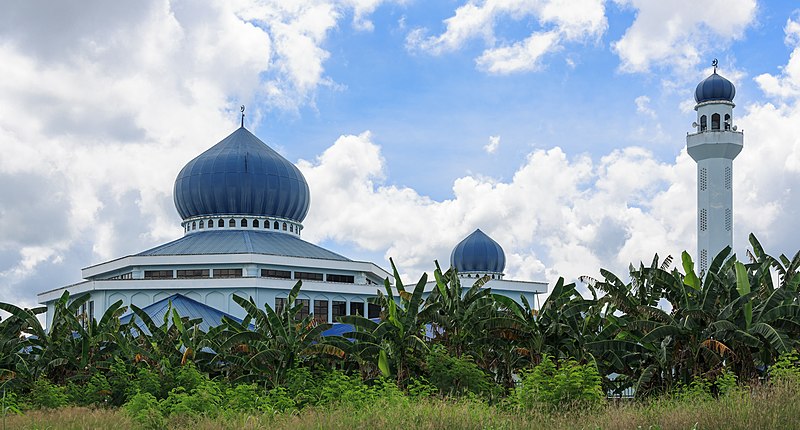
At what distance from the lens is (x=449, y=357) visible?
1136 inches

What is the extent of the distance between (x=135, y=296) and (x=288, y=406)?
23175 mm

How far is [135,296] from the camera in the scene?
47.3 m

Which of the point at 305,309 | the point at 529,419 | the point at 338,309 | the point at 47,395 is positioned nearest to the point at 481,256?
the point at 338,309

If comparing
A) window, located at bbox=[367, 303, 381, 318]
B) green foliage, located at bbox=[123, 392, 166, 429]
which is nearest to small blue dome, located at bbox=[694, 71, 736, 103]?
window, located at bbox=[367, 303, 381, 318]

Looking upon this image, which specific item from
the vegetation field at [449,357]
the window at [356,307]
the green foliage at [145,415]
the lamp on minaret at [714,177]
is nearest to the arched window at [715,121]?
the lamp on minaret at [714,177]

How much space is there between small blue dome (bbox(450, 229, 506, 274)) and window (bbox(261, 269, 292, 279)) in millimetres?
22068

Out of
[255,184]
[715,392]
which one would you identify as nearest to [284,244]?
[255,184]

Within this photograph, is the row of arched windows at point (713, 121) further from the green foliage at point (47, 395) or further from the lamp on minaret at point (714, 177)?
the green foliage at point (47, 395)

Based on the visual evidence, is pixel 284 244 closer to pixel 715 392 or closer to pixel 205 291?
pixel 205 291

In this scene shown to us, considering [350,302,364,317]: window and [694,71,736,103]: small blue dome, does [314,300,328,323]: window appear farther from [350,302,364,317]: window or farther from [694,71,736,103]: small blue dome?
[694,71,736,103]: small blue dome

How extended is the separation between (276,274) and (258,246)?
7.39 feet

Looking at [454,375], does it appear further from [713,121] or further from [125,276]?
[713,121]

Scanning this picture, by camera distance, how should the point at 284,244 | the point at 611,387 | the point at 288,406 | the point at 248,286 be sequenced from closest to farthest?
the point at 288,406 < the point at 611,387 < the point at 248,286 < the point at 284,244

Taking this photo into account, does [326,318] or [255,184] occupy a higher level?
[255,184]
